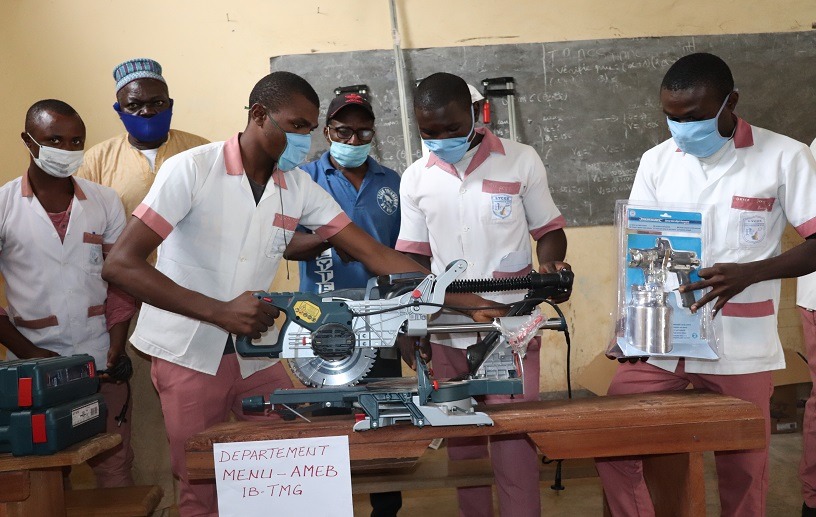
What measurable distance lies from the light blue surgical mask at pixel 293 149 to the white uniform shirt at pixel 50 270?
45.1 inches

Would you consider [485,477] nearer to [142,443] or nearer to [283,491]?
[283,491]

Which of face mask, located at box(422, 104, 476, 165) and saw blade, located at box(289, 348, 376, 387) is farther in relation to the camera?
face mask, located at box(422, 104, 476, 165)

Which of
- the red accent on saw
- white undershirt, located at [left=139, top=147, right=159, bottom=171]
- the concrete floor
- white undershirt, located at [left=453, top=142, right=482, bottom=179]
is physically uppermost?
white undershirt, located at [left=139, top=147, right=159, bottom=171]

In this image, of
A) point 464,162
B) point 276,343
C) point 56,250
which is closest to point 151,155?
point 56,250

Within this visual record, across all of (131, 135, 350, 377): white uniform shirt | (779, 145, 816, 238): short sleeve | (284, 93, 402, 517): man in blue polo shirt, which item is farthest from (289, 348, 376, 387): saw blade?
(779, 145, 816, 238): short sleeve

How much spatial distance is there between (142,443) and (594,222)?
2.96 m

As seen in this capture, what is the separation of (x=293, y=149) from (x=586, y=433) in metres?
1.16

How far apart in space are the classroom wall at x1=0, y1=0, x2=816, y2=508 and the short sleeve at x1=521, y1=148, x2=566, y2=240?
7.08 feet

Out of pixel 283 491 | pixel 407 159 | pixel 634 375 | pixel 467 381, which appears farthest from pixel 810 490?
pixel 407 159

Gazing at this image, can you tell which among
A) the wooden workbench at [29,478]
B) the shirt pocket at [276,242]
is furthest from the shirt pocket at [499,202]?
the wooden workbench at [29,478]

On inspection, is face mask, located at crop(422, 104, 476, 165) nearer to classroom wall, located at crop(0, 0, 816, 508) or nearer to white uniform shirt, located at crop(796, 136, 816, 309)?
white uniform shirt, located at crop(796, 136, 816, 309)

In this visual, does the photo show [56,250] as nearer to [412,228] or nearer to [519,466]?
[412,228]

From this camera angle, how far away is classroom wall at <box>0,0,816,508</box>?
14.5ft

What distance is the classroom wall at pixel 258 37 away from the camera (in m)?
4.42
